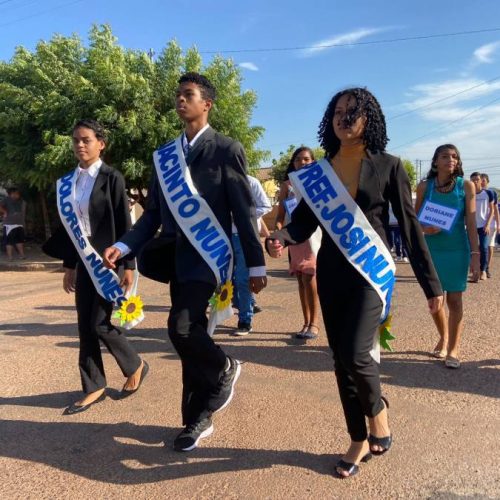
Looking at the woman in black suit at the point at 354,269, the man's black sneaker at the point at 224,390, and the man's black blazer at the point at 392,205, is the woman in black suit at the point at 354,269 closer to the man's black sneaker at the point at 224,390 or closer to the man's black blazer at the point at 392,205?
the man's black blazer at the point at 392,205

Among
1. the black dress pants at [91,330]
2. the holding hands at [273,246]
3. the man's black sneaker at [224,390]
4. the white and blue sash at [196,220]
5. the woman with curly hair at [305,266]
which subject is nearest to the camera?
the holding hands at [273,246]

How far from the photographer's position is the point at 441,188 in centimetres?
452

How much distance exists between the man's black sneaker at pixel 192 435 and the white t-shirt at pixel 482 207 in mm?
7232

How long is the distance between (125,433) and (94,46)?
11801 mm

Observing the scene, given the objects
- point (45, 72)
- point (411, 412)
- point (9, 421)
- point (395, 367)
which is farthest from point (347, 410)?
point (45, 72)

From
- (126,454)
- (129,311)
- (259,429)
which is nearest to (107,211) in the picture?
(129,311)

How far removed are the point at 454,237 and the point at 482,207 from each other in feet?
17.0

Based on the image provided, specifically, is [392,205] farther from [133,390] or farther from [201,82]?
[133,390]

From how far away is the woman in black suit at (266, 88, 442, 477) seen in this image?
270cm

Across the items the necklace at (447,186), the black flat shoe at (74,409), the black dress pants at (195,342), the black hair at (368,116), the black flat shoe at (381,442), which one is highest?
the black hair at (368,116)

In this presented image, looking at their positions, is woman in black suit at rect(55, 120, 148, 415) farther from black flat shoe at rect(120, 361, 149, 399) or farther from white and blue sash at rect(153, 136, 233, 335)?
white and blue sash at rect(153, 136, 233, 335)

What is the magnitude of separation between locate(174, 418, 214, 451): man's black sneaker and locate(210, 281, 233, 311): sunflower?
0.70m

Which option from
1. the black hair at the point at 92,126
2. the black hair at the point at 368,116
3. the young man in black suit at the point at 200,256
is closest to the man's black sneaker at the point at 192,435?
the young man in black suit at the point at 200,256

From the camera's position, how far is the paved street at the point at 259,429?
2.69m
